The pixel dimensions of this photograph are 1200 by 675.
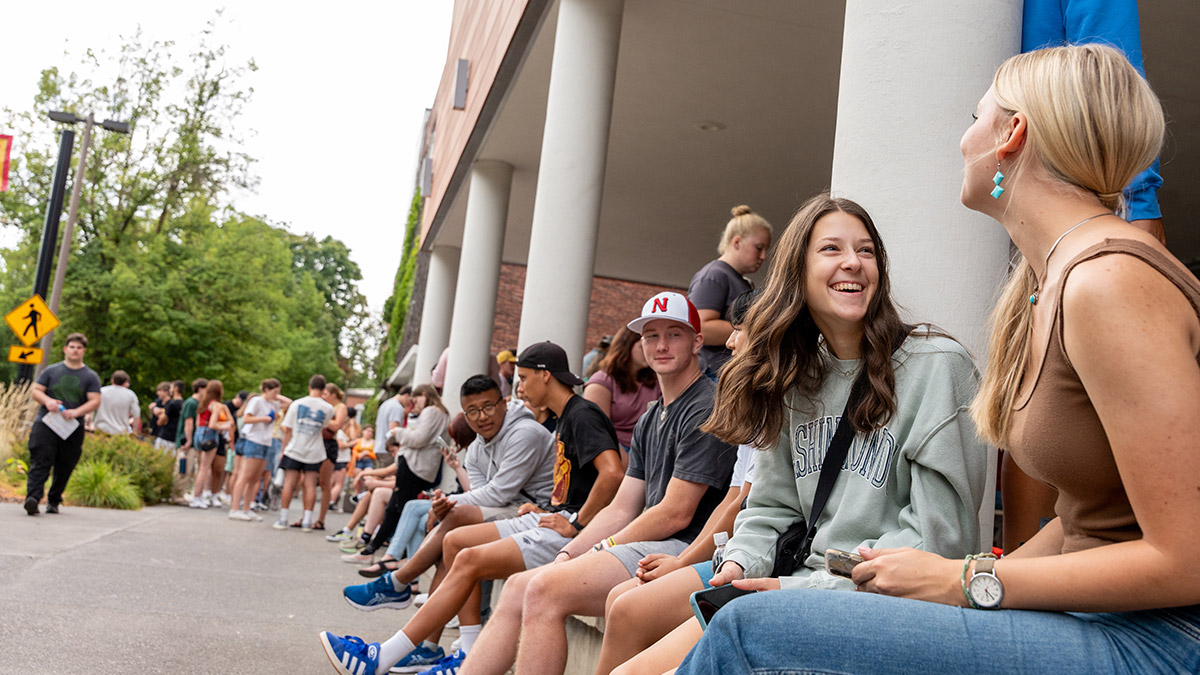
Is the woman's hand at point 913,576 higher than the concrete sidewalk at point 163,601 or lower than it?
higher

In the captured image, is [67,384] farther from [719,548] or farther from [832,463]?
[832,463]

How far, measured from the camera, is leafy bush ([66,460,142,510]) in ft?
46.4

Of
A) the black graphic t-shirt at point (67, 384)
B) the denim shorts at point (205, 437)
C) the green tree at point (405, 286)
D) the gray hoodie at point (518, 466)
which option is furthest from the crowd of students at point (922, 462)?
the green tree at point (405, 286)

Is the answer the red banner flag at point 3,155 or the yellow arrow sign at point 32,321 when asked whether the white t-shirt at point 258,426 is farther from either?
the red banner flag at point 3,155

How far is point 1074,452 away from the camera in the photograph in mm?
1630

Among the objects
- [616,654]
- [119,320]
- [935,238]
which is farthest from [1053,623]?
[119,320]

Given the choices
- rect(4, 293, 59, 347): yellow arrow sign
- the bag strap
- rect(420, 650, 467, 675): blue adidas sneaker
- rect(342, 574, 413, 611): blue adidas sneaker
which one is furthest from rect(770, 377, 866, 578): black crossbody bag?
rect(4, 293, 59, 347): yellow arrow sign

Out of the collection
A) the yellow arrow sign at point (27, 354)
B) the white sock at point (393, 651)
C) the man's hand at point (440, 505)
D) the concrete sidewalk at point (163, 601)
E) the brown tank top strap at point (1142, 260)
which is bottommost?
the concrete sidewalk at point (163, 601)

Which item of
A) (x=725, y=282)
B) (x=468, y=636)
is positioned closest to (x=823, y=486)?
(x=468, y=636)

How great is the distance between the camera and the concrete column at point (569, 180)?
7.85 metres

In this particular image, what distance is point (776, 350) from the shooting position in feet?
8.93

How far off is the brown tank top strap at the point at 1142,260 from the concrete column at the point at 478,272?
1094 cm

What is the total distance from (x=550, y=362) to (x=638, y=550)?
7.21 ft

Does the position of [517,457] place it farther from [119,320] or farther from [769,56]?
[119,320]
